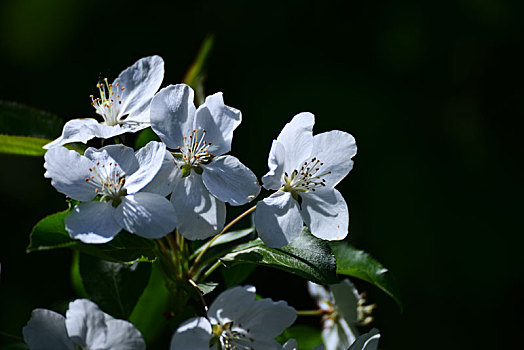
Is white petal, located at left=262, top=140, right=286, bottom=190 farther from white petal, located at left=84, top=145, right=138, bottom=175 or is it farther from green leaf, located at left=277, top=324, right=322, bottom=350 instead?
green leaf, located at left=277, top=324, right=322, bottom=350

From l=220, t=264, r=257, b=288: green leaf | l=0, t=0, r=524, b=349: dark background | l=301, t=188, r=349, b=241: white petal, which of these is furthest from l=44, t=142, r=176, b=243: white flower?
l=0, t=0, r=524, b=349: dark background

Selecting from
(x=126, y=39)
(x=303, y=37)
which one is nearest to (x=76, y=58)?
(x=126, y=39)

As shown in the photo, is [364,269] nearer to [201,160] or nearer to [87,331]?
[201,160]

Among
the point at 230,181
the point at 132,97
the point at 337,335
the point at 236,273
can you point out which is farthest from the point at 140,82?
the point at 337,335

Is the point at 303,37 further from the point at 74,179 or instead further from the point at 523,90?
the point at 74,179

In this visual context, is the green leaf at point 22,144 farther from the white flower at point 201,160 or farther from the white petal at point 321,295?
the white petal at point 321,295
